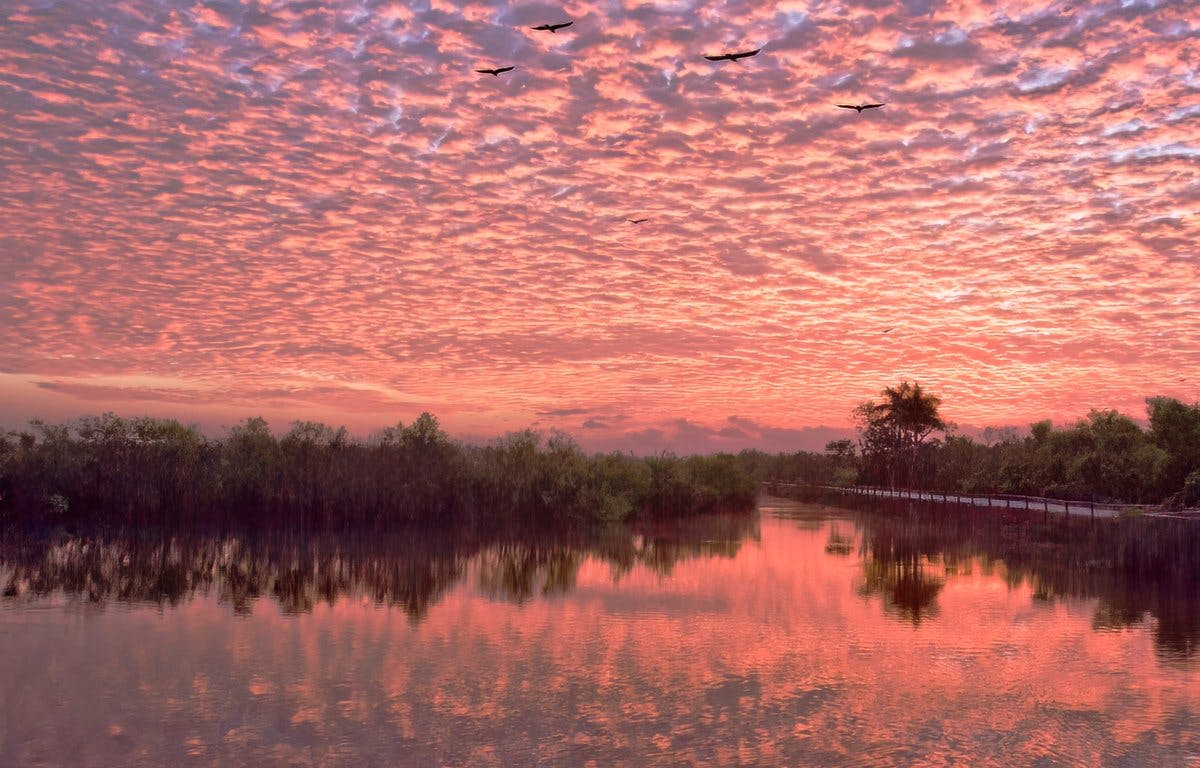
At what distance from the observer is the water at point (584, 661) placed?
40.8 ft

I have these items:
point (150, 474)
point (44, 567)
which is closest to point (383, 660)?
point (44, 567)

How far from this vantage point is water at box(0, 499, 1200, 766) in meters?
12.4

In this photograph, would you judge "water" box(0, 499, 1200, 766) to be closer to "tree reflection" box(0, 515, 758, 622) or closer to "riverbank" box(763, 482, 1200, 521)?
"tree reflection" box(0, 515, 758, 622)

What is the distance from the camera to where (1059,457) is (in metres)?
69.6

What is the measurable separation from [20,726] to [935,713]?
43.9 feet

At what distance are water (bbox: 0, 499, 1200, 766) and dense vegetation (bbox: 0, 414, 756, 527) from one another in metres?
9.69

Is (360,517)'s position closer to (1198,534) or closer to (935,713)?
(935,713)

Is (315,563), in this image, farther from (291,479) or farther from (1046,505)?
(1046,505)

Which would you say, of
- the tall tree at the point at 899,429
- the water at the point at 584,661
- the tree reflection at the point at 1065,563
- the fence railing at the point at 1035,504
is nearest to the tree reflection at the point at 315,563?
the water at the point at 584,661

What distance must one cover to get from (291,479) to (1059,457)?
55.8 meters

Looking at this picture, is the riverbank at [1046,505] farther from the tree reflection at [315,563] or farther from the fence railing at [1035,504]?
the tree reflection at [315,563]

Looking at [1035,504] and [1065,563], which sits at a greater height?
[1035,504]

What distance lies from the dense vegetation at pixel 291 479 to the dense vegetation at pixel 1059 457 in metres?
34.3

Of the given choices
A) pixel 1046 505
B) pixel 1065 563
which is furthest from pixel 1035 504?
pixel 1065 563
